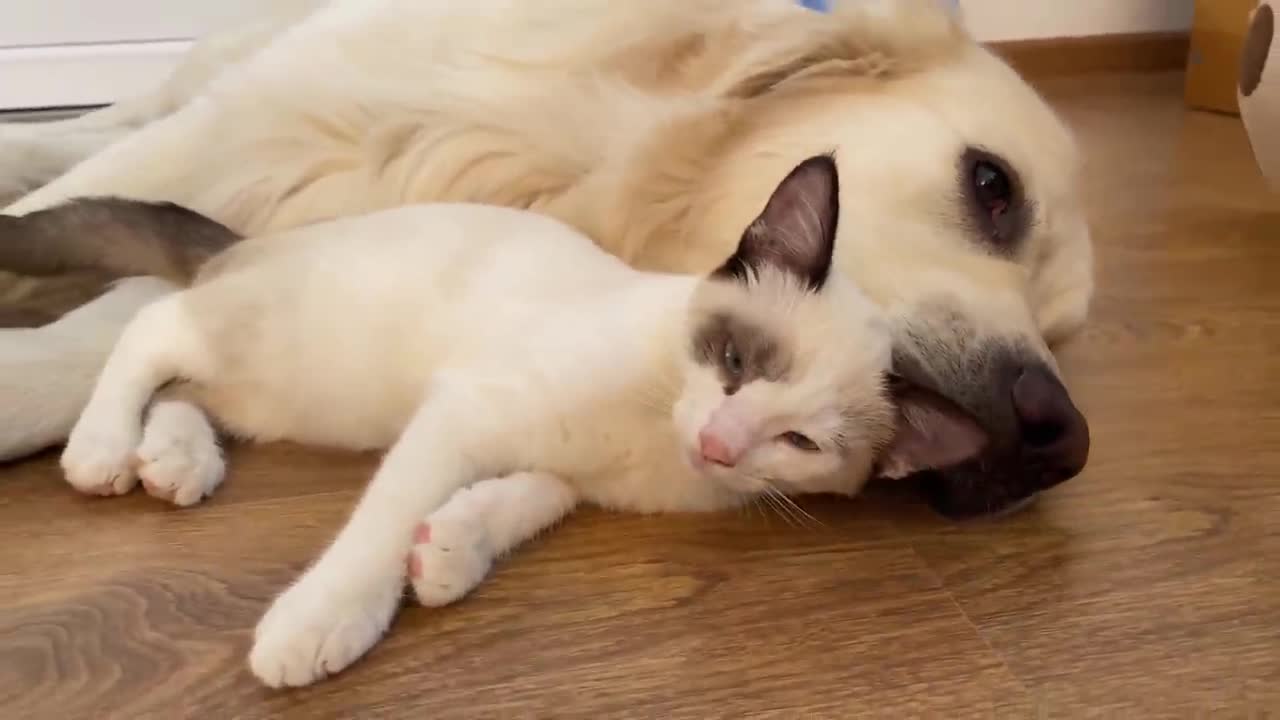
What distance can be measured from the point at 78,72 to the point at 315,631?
8.73 feet

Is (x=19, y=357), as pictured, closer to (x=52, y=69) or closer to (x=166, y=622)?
(x=166, y=622)

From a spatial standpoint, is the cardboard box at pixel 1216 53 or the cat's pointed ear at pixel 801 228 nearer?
the cat's pointed ear at pixel 801 228

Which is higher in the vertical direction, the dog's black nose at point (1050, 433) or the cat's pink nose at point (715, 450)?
the cat's pink nose at point (715, 450)

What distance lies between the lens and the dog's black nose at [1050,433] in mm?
1144

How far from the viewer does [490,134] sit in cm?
158

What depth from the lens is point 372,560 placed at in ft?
3.24

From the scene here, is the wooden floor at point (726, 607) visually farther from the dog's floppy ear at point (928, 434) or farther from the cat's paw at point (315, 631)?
the dog's floppy ear at point (928, 434)

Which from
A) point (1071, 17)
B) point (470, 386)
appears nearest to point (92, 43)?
point (470, 386)

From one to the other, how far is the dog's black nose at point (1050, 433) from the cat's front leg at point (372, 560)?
53 centimetres

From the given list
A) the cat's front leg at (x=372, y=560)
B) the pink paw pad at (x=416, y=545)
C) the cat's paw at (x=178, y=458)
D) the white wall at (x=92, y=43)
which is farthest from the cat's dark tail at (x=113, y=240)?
the white wall at (x=92, y=43)

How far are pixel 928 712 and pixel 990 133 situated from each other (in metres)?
0.80

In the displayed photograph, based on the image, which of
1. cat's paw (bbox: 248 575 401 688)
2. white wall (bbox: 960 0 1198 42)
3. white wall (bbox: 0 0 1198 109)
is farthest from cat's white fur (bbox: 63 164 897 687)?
white wall (bbox: 960 0 1198 42)

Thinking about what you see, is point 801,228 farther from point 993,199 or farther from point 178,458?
point 178,458

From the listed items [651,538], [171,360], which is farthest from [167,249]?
[651,538]
